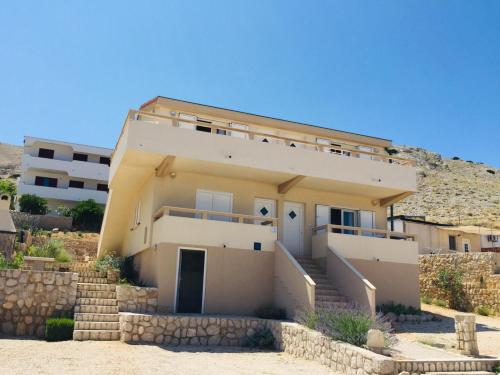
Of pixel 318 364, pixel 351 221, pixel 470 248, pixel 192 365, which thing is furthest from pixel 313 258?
pixel 470 248

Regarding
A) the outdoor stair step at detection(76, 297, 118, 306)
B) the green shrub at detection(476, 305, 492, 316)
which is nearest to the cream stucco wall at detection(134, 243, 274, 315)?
the outdoor stair step at detection(76, 297, 118, 306)

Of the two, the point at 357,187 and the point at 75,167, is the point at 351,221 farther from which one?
the point at 75,167

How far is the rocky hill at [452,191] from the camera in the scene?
5600cm

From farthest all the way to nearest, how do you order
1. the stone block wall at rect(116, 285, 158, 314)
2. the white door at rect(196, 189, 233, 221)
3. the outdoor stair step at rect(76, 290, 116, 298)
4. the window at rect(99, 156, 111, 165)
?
1. the window at rect(99, 156, 111, 165)
2. the white door at rect(196, 189, 233, 221)
3. the outdoor stair step at rect(76, 290, 116, 298)
4. the stone block wall at rect(116, 285, 158, 314)

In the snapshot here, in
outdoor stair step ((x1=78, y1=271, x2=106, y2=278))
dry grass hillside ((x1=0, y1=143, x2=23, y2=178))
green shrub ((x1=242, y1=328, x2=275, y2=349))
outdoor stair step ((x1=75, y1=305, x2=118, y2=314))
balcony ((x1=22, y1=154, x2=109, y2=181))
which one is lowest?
green shrub ((x1=242, y1=328, x2=275, y2=349))

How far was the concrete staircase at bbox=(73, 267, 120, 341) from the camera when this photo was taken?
14.3 meters

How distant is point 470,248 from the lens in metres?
37.7

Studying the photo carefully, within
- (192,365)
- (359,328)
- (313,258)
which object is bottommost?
(192,365)

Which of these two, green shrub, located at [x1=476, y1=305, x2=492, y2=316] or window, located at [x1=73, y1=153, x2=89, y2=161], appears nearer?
green shrub, located at [x1=476, y1=305, x2=492, y2=316]

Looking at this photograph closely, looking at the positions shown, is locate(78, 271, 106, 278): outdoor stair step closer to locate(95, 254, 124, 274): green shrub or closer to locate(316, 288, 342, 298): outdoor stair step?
locate(95, 254, 124, 274): green shrub

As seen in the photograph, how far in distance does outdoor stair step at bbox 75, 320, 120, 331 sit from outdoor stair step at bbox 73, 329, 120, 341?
0.18m

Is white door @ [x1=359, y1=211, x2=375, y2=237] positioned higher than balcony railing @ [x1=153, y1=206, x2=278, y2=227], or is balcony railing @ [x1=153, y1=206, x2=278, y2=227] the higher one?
white door @ [x1=359, y1=211, x2=375, y2=237]

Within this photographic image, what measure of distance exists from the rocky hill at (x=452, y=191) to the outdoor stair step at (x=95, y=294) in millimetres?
42721

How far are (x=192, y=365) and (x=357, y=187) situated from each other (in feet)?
39.2
